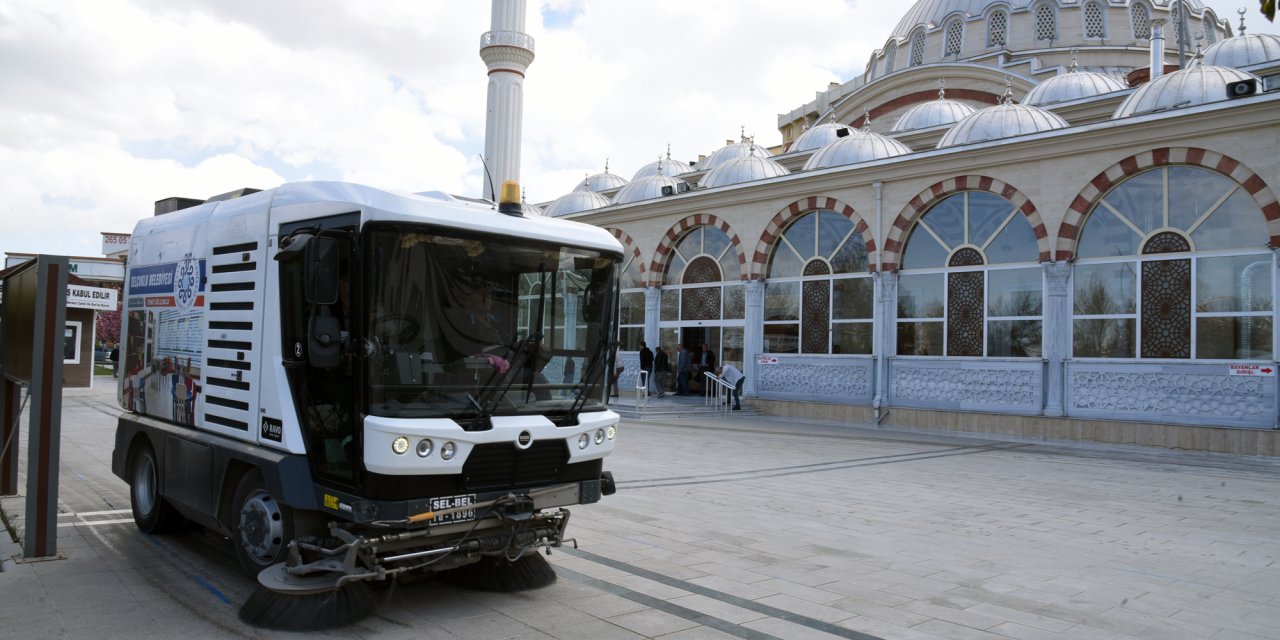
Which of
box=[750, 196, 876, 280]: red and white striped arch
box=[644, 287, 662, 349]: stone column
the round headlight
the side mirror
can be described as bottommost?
the round headlight

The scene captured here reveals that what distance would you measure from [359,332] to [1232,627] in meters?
5.19

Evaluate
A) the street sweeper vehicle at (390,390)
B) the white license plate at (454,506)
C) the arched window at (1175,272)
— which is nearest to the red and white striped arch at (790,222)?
the arched window at (1175,272)

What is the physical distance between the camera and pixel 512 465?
4961 millimetres

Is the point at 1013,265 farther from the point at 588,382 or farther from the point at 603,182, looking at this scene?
the point at 603,182

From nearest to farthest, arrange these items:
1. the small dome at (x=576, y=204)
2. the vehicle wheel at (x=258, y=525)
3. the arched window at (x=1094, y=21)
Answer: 1. the vehicle wheel at (x=258, y=525)
2. the small dome at (x=576, y=204)
3. the arched window at (x=1094, y=21)

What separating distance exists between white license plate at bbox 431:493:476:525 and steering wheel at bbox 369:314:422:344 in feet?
2.90

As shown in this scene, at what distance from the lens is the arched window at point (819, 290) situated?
63.1 feet

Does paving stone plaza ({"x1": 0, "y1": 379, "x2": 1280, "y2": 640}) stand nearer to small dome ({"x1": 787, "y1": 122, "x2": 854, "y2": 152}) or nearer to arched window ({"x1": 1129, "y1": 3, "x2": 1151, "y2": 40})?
small dome ({"x1": 787, "y1": 122, "x2": 854, "y2": 152})

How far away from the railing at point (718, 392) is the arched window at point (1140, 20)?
21.8 metres

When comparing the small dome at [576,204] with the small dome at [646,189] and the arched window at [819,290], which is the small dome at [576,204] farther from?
the arched window at [819,290]

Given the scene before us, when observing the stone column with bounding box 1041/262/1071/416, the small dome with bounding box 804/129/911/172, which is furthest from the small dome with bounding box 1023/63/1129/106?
the stone column with bounding box 1041/262/1071/416

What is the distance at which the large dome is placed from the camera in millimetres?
32219

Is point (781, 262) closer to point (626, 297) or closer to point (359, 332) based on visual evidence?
point (626, 297)

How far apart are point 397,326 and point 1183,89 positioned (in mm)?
17046
